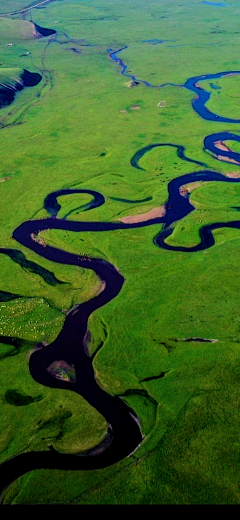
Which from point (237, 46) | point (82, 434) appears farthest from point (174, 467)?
point (237, 46)

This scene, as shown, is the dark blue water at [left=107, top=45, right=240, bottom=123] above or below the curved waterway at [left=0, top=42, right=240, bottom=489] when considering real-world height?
above

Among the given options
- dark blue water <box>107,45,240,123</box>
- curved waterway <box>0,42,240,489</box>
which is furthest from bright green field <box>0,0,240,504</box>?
dark blue water <box>107,45,240,123</box>

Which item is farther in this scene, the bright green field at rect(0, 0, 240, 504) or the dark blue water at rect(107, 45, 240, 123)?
the dark blue water at rect(107, 45, 240, 123)

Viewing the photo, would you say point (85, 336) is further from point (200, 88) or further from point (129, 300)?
point (200, 88)

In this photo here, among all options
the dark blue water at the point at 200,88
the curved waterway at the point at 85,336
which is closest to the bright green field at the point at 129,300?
the curved waterway at the point at 85,336

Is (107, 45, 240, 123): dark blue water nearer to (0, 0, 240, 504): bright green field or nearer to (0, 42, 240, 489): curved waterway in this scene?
(0, 0, 240, 504): bright green field

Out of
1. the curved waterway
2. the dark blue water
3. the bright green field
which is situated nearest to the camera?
the bright green field

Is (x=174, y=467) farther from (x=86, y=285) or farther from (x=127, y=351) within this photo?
(x=86, y=285)

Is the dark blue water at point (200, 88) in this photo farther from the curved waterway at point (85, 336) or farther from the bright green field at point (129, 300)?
the curved waterway at point (85, 336)
